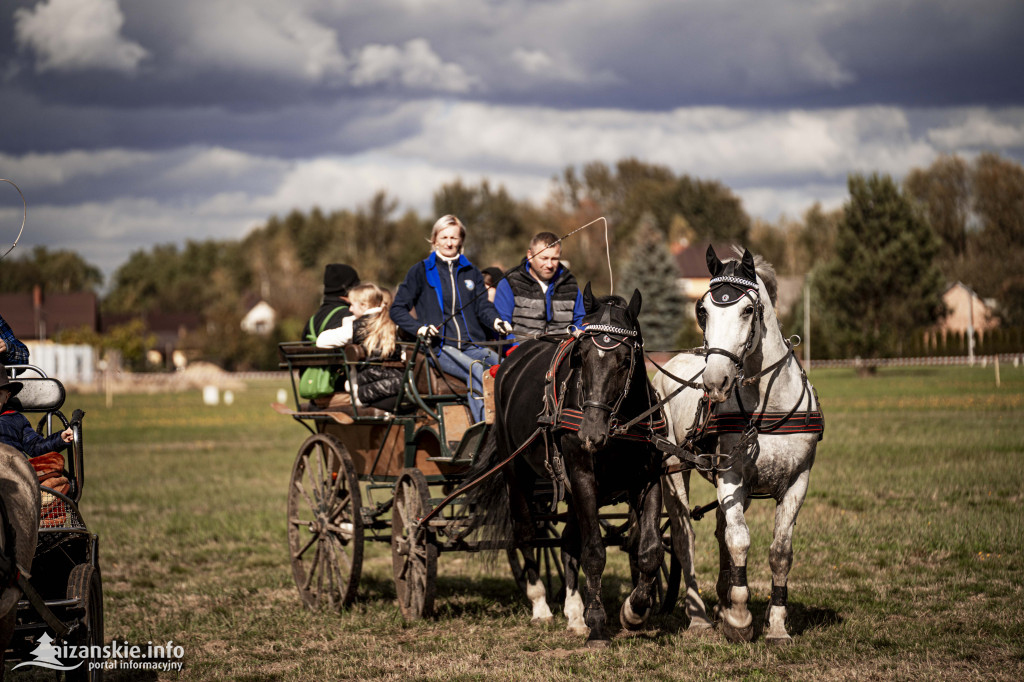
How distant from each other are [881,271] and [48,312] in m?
68.1

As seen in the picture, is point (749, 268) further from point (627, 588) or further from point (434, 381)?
point (627, 588)

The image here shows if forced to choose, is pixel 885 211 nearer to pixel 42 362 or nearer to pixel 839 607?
pixel 839 607

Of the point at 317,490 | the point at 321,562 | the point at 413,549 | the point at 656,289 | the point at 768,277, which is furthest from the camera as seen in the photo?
the point at 656,289

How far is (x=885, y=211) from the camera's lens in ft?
157

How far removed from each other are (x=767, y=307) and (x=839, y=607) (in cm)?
259

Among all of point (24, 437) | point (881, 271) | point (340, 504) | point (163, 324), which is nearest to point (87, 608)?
point (24, 437)

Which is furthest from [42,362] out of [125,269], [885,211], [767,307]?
[767,307]

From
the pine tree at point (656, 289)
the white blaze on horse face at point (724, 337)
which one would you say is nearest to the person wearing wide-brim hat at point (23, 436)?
the white blaze on horse face at point (724, 337)

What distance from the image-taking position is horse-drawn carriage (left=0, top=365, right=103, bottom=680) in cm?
494

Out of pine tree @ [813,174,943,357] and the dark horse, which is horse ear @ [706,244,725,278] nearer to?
the dark horse

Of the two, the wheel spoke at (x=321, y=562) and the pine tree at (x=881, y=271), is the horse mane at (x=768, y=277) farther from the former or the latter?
the pine tree at (x=881, y=271)

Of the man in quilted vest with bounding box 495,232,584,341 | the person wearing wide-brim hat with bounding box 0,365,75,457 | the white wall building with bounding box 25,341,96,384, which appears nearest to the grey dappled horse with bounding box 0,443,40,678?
the person wearing wide-brim hat with bounding box 0,365,75,457

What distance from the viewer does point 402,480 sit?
26.2 feet

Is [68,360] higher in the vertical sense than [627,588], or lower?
higher
